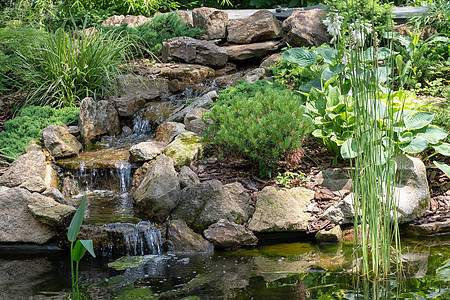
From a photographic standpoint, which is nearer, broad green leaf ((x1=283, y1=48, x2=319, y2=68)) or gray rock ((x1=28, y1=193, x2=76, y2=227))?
gray rock ((x1=28, y1=193, x2=76, y2=227))

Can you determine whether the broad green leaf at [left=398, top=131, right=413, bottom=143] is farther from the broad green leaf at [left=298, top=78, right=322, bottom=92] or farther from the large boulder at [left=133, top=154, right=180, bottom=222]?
the large boulder at [left=133, top=154, right=180, bottom=222]

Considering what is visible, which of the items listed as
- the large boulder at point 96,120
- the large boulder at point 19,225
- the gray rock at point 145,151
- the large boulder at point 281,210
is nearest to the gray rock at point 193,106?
the large boulder at point 96,120

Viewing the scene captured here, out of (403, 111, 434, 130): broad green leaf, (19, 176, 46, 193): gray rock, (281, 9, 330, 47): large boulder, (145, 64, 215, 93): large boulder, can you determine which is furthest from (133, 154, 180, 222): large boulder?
(281, 9, 330, 47): large boulder

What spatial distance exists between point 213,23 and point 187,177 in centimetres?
521

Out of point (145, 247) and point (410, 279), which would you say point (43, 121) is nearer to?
point (145, 247)

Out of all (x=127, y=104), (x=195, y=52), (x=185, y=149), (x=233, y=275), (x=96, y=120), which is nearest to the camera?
(x=233, y=275)

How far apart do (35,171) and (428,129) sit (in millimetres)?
3902

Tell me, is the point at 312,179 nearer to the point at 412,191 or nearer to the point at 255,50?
the point at 412,191

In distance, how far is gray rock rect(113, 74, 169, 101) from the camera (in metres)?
6.38

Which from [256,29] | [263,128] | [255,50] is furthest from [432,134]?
[256,29]

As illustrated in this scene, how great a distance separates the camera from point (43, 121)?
228 inches

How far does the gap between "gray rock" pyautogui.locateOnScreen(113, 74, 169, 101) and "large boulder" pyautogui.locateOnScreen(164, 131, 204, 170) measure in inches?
64.9

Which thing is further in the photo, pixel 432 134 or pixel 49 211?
pixel 432 134

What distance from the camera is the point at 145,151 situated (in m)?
4.90
